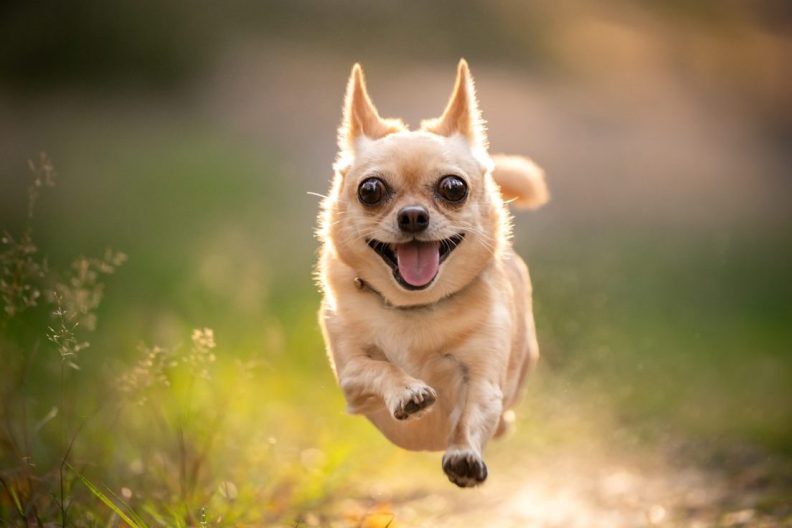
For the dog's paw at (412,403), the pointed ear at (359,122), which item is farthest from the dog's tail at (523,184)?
the dog's paw at (412,403)

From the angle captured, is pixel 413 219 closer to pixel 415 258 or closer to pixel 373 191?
pixel 415 258

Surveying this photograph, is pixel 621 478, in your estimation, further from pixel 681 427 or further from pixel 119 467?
pixel 119 467

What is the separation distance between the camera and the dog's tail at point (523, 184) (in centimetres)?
458

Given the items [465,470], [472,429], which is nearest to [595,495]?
[472,429]

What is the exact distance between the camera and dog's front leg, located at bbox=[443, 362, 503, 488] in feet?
10.1

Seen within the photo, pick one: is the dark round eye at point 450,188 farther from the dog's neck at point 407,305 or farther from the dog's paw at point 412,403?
the dog's paw at point 412,403

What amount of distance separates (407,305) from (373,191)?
490 mm

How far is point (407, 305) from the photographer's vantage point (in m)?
3.69

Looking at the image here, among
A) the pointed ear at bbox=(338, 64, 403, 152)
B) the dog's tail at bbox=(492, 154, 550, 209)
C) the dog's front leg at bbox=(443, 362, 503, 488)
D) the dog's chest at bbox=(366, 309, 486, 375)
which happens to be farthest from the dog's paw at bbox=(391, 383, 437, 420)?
the dog's tail at bbox=(492, 154, 550, 209)

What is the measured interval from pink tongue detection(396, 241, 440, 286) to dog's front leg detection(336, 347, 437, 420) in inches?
13.7

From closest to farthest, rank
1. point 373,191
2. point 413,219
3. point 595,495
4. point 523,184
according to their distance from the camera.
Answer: point 413,219
point 373,191
point 523,184
point 595,495

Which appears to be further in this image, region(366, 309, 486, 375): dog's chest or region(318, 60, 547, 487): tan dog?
region(366, 309, 486, 375): dog's chest

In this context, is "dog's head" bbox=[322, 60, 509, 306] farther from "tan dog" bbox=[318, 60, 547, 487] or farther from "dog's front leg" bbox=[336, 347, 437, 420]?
"dog's front leg" bbox=[336, 347, 437, 420]

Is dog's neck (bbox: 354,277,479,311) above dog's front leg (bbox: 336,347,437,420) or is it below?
above
